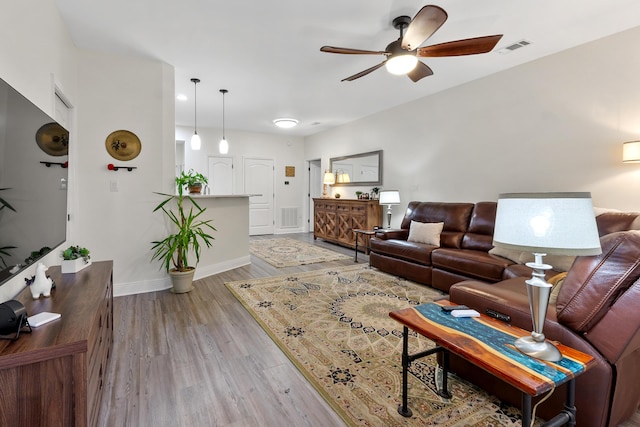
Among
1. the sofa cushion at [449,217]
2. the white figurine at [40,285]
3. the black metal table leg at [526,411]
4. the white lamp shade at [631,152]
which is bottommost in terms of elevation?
the black metal table leg at [526,411]

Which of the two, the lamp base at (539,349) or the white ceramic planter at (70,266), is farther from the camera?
the white ceramic planter at (70,266)

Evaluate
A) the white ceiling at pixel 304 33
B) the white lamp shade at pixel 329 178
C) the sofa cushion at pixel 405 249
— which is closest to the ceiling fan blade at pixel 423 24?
the white ceiling at pixel 304 33

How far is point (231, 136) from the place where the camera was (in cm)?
765

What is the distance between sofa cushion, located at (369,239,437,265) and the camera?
12.5 feet

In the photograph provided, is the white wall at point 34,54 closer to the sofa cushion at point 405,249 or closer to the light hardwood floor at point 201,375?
the light hardwood floor at point 201,375

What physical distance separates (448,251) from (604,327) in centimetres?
228

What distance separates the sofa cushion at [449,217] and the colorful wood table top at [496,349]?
102 inches

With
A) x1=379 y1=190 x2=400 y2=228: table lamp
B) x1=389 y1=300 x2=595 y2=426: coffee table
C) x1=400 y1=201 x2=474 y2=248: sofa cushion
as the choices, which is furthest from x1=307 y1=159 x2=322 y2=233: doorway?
x1=389 y1=300 x2=595 y2=426: coffee table

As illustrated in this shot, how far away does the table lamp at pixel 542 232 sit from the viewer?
1.14 m

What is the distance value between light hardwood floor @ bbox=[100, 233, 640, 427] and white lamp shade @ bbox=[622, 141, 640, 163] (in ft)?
7.07

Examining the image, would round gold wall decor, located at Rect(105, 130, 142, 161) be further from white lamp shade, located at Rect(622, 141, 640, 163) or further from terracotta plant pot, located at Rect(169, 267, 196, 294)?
white lamp shade, located at Rect(622, 141, 640, 163)

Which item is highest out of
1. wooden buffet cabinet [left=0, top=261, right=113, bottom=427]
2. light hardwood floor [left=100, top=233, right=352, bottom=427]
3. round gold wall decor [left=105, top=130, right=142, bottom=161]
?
round gold wall decor [left=105, top=130, right=142, bottom=161]

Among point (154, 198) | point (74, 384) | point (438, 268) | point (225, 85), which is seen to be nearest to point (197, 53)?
point (225, 85)

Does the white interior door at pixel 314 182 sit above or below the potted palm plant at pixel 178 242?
above
